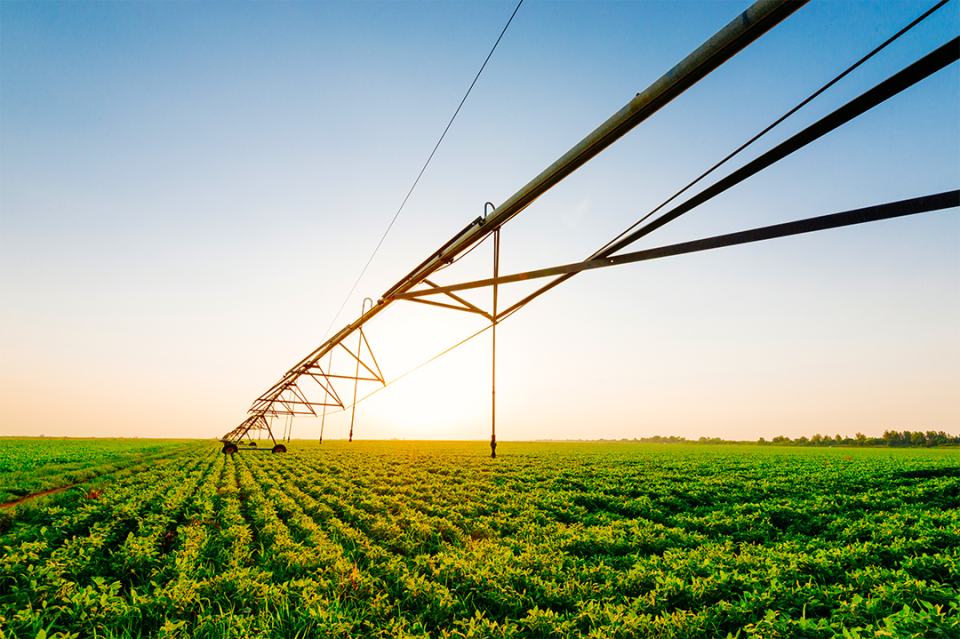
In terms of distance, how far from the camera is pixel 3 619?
4.17 m

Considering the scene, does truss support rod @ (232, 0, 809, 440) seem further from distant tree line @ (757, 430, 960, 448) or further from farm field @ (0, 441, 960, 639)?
distant tree line @ (757, 430, 960, 448)

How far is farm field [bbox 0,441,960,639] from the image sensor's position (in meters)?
4.36

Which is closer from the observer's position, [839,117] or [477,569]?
[839,117]

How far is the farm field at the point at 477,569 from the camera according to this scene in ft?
14.3

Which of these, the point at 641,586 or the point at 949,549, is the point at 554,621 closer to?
the point at 641,586

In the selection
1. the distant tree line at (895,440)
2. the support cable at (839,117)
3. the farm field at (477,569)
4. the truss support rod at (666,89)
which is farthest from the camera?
the distant tree line at (895,440)

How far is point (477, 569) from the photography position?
5867mm

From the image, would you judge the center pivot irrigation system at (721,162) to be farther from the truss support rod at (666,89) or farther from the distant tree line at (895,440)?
Answer: the distant tree line at (895,440)

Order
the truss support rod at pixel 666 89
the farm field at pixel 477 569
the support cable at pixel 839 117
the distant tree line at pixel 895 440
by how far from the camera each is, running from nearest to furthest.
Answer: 1. the support cable at pixel 839 117
2. the truss support rod at pixel 666 89
3. the farm field at pixel 477 569
4. the distant tree line at pixel 895 440

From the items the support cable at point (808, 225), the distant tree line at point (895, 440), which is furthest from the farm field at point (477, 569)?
the distant tree line at point (895, 440)

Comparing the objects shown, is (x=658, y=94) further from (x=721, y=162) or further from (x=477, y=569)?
(x=477, y=569)

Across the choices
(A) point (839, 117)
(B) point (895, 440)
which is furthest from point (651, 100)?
(B) point (895, 440)

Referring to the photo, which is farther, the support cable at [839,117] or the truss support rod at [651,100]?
the truss support rod at [651,100]

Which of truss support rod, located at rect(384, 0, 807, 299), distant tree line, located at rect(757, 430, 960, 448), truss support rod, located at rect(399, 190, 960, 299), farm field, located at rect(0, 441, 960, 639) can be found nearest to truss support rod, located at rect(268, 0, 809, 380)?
truss support rod, located at rect(384, 0, 807, 299)
